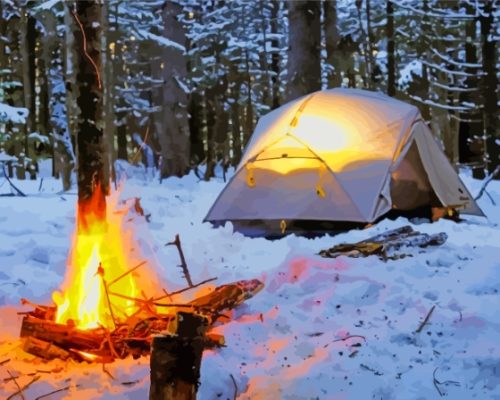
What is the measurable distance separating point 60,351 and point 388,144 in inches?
265

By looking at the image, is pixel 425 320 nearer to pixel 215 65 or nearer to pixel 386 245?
pixel 386 245

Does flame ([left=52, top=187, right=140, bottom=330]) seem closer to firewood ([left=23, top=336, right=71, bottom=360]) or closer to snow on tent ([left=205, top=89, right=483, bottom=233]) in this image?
firewood ([left=23, top=336, right=71, bottom=360])

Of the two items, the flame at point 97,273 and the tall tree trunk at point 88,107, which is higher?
the tall tree trunk at point 88,107

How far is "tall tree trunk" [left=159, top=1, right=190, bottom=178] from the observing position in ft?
56.5

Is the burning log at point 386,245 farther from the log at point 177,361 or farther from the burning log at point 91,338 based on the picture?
the log at point 177,361

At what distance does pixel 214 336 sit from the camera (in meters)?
4.39

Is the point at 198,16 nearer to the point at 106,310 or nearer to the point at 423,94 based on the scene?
the point at 423,94

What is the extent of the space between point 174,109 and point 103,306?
1301 cm

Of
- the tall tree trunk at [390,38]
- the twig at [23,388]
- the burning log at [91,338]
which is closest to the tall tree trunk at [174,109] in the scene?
the tall tree trunk at [390,38]

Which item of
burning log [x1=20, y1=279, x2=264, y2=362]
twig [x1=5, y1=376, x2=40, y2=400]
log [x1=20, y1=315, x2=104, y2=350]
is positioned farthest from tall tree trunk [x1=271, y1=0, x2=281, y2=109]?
twig [x1=5, y1=376, x2=40, y2=400]

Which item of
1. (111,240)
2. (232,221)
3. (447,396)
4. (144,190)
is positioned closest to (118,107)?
(144,190)

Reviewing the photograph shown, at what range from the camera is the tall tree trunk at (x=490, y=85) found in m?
17.8

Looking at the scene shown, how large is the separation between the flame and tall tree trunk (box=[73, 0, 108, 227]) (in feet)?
0.15

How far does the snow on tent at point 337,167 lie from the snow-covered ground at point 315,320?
992 millimetres
